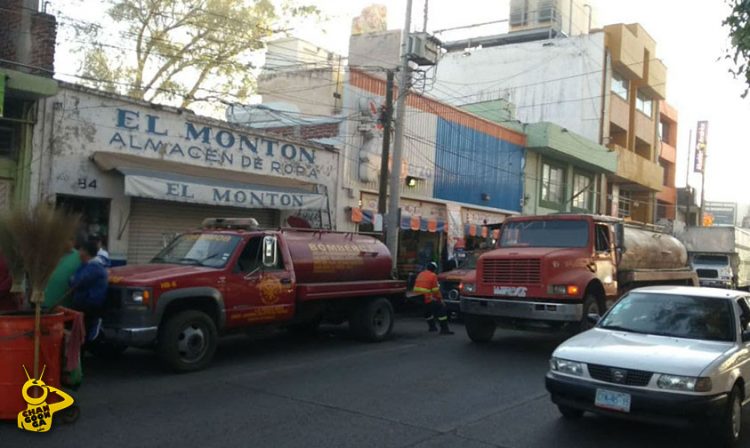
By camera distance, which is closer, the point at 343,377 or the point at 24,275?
the point at 24,275

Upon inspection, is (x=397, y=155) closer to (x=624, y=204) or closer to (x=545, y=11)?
A: (x=545, y=11)

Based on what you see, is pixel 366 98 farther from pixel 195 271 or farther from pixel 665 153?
pixel 665 153

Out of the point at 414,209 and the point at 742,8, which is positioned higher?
the point at 742,8

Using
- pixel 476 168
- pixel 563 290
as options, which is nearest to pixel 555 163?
pixel 476 168

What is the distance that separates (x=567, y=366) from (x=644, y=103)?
4007 cm

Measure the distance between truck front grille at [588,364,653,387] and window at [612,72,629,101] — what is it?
33.1 meters

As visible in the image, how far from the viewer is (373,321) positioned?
11.6 m

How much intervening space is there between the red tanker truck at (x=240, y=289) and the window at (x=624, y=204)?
103ft

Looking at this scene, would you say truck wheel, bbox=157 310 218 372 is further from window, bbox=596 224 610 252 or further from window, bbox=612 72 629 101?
window, bbox=612 72 629 101

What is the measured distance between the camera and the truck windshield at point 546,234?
464 inches

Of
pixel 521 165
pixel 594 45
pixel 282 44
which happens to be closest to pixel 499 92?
pixel 594 45

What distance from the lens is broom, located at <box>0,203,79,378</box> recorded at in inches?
226

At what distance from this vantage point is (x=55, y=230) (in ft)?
19.1

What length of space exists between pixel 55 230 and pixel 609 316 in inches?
232
